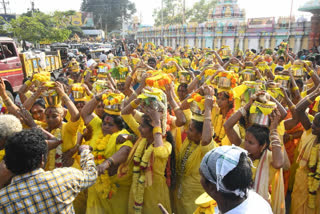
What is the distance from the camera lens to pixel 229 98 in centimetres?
409

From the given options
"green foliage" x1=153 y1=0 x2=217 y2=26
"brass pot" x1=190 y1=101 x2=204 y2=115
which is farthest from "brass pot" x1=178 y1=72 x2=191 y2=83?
"green foliage" x1=153 y1=0 x2=217 y2=26

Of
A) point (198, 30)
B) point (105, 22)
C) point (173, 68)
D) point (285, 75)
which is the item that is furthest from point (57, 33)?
point (105, 22)

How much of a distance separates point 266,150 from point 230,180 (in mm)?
Result: 1366

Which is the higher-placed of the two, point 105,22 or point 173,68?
point 105,22

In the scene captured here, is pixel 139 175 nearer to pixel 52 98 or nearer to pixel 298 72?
pixel 52 98

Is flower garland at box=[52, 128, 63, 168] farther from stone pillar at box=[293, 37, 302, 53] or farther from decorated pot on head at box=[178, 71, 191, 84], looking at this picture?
stone pillar at box=[293, 37, 302, 53]

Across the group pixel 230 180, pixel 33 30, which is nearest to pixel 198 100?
pixel 230 180

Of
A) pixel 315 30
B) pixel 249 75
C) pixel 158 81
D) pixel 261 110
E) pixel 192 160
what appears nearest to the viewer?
pixel 261 110

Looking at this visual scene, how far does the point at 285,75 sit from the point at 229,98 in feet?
5.19

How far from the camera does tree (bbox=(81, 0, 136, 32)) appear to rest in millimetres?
73188

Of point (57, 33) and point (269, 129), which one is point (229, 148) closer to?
point (269, 129)

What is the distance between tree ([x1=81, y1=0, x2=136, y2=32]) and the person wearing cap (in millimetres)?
75109

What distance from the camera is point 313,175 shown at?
9.84ft

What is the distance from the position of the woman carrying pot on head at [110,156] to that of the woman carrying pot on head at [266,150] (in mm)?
1335
